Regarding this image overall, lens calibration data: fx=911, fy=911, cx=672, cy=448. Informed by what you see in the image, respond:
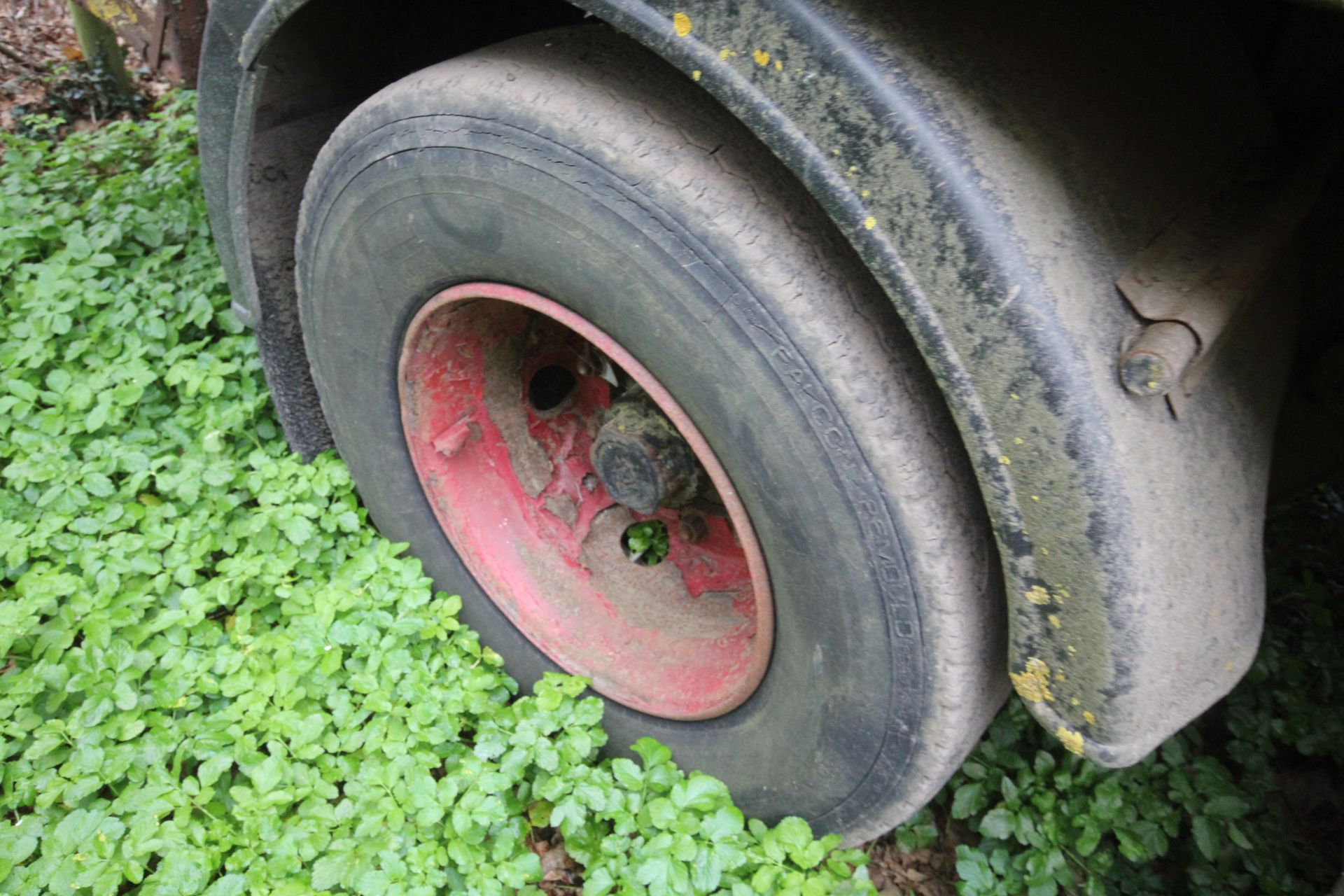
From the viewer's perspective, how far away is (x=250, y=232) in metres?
1.65

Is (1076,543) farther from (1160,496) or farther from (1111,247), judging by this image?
(1111,247)

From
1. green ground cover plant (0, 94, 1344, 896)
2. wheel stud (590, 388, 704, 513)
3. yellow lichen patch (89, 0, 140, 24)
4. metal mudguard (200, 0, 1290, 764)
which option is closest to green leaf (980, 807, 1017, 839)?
green ground cover plant (0, 94, 1344, 896)

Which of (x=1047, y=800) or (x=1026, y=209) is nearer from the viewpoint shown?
(x=1026, y=209)

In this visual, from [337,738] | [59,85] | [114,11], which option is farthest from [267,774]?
[59,85]

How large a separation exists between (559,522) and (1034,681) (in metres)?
1.05

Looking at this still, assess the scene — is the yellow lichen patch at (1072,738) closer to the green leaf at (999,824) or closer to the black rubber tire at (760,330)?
the black rubber tire at (760,330)

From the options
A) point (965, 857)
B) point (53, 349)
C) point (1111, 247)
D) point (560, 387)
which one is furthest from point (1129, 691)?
point (53, 349)

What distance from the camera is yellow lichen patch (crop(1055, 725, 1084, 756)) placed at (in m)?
1.06

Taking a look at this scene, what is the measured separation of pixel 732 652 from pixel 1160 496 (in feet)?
2.56

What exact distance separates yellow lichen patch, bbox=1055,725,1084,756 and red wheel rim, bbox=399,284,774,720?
20.1 inches

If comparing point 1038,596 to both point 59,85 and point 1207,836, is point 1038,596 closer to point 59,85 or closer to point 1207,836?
point 1207,836

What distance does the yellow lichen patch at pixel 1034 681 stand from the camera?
1054mm

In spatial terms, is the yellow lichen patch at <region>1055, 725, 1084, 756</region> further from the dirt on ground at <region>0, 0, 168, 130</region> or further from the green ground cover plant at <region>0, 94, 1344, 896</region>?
the dirt on ground at <region>0, 0, 168, 130</region>

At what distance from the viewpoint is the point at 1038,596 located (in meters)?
1.00
